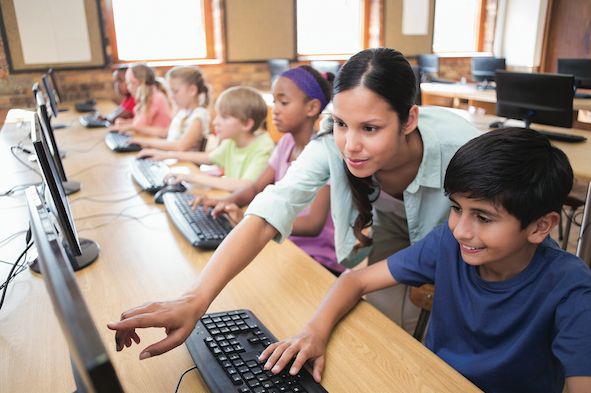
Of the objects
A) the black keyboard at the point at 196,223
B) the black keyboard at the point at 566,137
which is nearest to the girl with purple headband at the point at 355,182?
the black keyboard at the point at 196,223

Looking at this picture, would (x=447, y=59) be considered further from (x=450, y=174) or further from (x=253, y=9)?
(x=450, y=174)

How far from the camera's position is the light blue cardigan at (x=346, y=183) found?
3.93 feet

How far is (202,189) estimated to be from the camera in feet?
6.72

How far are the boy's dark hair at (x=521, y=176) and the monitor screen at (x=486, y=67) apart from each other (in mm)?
5011

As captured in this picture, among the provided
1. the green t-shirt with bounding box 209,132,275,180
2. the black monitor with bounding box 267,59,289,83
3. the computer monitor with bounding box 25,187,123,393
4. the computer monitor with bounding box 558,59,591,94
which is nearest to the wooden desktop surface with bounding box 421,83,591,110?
the computer monitor with bounding box 558,59,591,94

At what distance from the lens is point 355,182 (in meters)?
1.32

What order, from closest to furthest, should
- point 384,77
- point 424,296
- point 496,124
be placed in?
point 384,77
point 424,296
point 496,124

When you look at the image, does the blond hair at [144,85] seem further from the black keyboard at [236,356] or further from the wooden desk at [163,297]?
the black keyboard at [236,356]

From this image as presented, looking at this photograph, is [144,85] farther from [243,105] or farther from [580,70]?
[580,70]

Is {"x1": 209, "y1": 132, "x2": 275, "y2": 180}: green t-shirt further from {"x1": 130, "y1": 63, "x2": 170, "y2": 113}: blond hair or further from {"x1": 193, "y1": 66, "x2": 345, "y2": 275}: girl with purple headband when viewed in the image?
{"x1": 130, "y1": 63, "x2": 170, "y2": 113}: blond hair

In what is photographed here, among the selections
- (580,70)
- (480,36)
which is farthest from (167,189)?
(480,36)

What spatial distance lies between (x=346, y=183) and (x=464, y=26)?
282 inches

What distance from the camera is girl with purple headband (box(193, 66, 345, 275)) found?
5.36ft

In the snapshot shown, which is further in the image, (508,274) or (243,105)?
(243,105)
